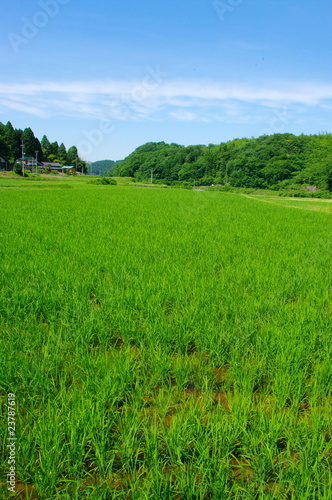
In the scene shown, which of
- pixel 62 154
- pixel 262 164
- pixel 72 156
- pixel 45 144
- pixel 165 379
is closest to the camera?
pixel 165 379

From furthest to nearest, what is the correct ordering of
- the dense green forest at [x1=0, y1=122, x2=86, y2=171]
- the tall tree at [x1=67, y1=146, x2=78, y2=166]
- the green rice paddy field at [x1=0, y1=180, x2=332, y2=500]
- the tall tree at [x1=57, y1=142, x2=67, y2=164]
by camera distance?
1. the tall tree at [x1=67, y1=146, x2=78, y2=166]
2. the tall tree at [x1=57, y1=142, x2=67, y2=164]
3. the dense green forest at [x1=0, y1=122, x2=86, y2=171]
4. the green rice paddy field at [x1=0, y1=180, x2=332, y2=500]

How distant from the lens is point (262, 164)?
57.5m

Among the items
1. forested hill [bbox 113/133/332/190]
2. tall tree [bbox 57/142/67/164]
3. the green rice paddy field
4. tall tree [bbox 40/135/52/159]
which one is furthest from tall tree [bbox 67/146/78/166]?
the green rice paddy field

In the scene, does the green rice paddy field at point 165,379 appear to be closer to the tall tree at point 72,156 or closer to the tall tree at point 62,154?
the tall tree at point 62,154

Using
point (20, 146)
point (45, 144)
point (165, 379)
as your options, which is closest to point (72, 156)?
point (45, 144)

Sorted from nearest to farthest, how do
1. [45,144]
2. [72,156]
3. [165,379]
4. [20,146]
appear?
[165,379] < [20,146] < [45,144] < [72,156]

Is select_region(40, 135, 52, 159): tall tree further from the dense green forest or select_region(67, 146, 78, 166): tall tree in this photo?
select_region(67, 146, 78, 166): tall tree

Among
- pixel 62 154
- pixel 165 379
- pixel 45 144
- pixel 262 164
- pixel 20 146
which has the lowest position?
pixel 165 379

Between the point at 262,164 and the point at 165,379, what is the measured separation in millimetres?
59706

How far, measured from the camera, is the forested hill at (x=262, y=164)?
5219 centimetres

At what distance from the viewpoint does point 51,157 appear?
6781cm

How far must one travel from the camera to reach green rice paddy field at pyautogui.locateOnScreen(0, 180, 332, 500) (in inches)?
56.7

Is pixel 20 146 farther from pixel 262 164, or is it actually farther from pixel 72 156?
pixel 262 164

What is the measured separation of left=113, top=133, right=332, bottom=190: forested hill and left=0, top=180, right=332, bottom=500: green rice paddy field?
4960 centimetres
